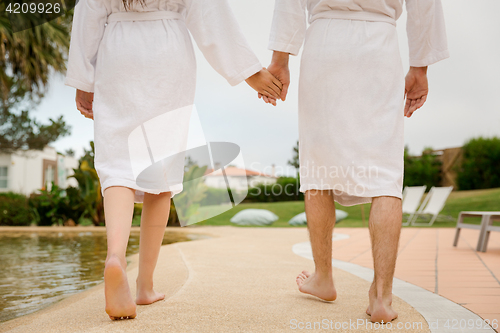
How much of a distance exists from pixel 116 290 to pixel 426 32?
1.63m

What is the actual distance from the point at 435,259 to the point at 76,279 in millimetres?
2747

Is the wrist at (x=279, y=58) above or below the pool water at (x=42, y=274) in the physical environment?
above

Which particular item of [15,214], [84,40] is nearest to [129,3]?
[84,40]

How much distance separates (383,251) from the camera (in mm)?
1515

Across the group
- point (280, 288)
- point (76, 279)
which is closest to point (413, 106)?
point (280, 288)

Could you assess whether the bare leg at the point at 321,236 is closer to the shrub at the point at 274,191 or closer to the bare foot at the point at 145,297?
the bare foot at the point at 145,297

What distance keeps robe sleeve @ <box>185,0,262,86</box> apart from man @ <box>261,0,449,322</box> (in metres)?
0.22

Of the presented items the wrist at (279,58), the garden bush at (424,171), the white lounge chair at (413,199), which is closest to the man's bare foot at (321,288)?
the wrist at (279,58)

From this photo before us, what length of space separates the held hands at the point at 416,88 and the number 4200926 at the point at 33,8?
9.41 meters

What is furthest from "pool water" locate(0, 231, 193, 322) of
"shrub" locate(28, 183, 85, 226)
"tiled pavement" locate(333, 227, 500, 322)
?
"shrub" locate(28, 183, 85, 226)

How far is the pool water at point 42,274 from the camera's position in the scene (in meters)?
2.07

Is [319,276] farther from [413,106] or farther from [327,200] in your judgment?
[413,106]

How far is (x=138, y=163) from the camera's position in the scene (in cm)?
155

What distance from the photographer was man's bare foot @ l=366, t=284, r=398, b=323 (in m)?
1.44
